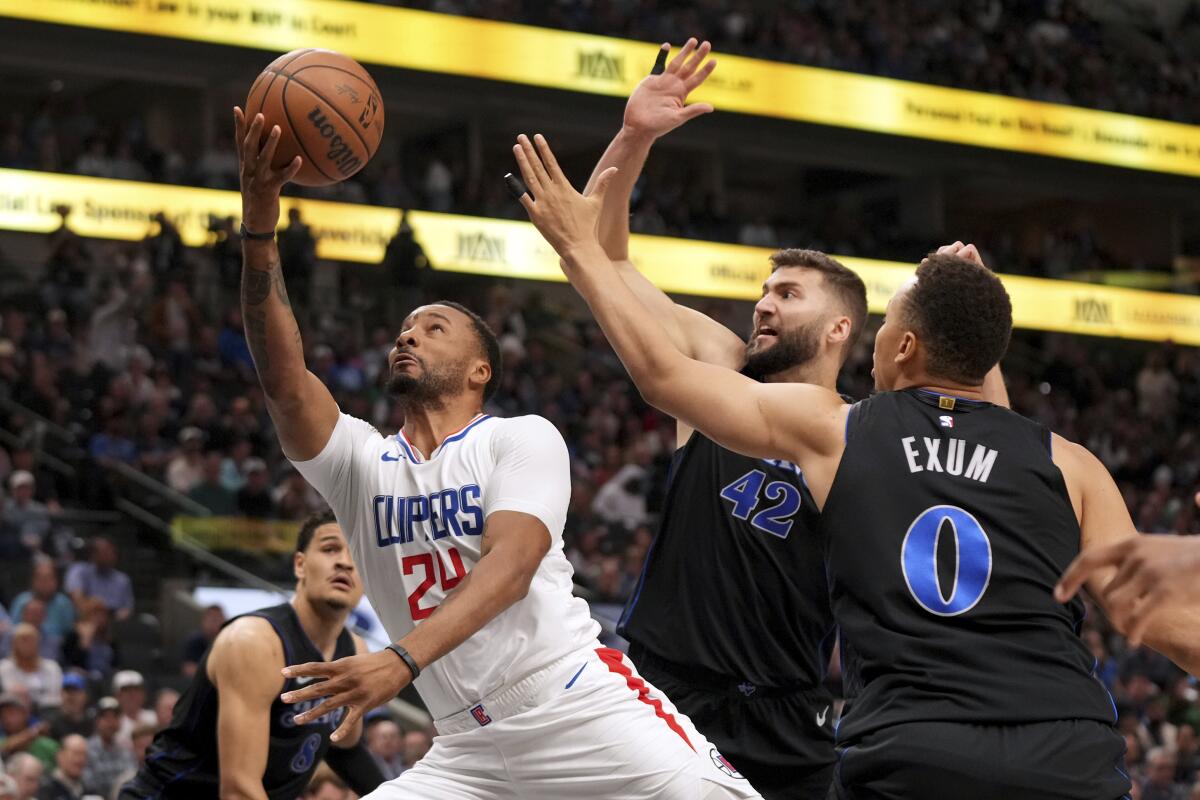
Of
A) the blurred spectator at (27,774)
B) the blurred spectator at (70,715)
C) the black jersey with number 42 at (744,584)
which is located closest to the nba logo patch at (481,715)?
the black jersey with number 42 at (744,584)

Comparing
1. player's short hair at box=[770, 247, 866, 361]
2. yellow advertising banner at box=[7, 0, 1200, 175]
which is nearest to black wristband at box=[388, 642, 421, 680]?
player's short hair at box=[770, 247, 866, 361]

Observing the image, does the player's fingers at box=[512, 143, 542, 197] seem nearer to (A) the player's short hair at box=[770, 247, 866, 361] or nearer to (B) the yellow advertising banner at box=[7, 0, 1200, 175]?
(A) the player's short hair at box=[770, 247, 866, 361]

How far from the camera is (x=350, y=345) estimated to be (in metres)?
17.8

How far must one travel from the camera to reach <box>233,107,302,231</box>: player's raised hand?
4.54 meters

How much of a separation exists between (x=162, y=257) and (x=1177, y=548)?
16.6 metres

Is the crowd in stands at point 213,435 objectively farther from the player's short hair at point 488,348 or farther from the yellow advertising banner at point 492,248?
the player's short hair at point 488,348

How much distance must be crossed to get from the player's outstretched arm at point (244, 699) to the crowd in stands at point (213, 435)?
4050 millimetres

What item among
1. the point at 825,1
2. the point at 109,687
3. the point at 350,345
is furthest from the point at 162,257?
the point at 825,1

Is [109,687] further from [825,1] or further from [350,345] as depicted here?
[825,1]

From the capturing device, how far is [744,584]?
16.7 ft

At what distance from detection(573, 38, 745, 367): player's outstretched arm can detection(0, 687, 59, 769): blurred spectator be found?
6.05 m

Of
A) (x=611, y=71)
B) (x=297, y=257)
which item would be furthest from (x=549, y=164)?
(x=611, y=71)

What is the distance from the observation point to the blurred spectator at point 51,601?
37.6 feet

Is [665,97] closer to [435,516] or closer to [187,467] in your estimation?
[435,516]
